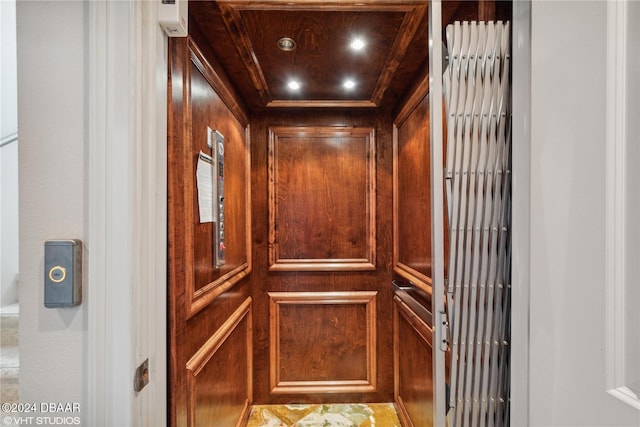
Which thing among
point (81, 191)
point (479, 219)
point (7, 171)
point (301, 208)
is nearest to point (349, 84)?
point (301, 208)

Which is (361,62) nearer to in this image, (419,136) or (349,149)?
(419,136)

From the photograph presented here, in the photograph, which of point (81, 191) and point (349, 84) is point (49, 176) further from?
point (349, 84)

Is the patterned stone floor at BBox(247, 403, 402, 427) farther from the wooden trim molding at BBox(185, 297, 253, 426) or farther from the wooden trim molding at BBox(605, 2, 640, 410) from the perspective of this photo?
the wooden trim molding at BBox(605, 2, 640, 410)

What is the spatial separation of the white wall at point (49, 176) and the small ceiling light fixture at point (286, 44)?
0.91 meters

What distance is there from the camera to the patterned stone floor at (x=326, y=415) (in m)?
2.11

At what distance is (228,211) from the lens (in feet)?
5.83

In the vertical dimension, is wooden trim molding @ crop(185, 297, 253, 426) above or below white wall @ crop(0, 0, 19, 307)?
below

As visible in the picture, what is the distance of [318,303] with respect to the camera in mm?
2344

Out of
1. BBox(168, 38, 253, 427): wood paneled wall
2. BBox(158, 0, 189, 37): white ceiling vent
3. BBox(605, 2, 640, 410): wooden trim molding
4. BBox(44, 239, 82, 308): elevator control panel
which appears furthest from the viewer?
BBox(168, 38, 253, 427): wood paneled wall

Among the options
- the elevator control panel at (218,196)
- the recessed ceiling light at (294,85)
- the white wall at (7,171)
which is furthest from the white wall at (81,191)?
the white wall at (7,171)

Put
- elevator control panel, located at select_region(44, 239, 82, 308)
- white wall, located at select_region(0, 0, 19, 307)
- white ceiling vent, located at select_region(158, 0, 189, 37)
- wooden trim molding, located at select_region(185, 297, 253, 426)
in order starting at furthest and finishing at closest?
white wall, located at select_region(0, 0, 19, 307)
wooden trim molding, located at select_region(185, 297, 253, 426)
white ceiling vent, located at select_region(158, 0, 189, 37)
elevator control panel, located at select_region(44, 239, 82, 308)

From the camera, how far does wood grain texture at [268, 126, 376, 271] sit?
2.34m

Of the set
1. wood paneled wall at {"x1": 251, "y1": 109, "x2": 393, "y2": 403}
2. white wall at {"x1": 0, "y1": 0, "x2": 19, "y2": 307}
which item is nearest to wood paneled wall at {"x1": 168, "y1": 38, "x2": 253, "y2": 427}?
wood paneled wall at {"x1": 251, "y1": 109, "x2": 393, "y2": 403}

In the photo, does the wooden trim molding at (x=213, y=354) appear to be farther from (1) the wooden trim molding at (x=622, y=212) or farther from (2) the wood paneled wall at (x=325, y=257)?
(1) the wooden trim molding at (x=622, y=212)
